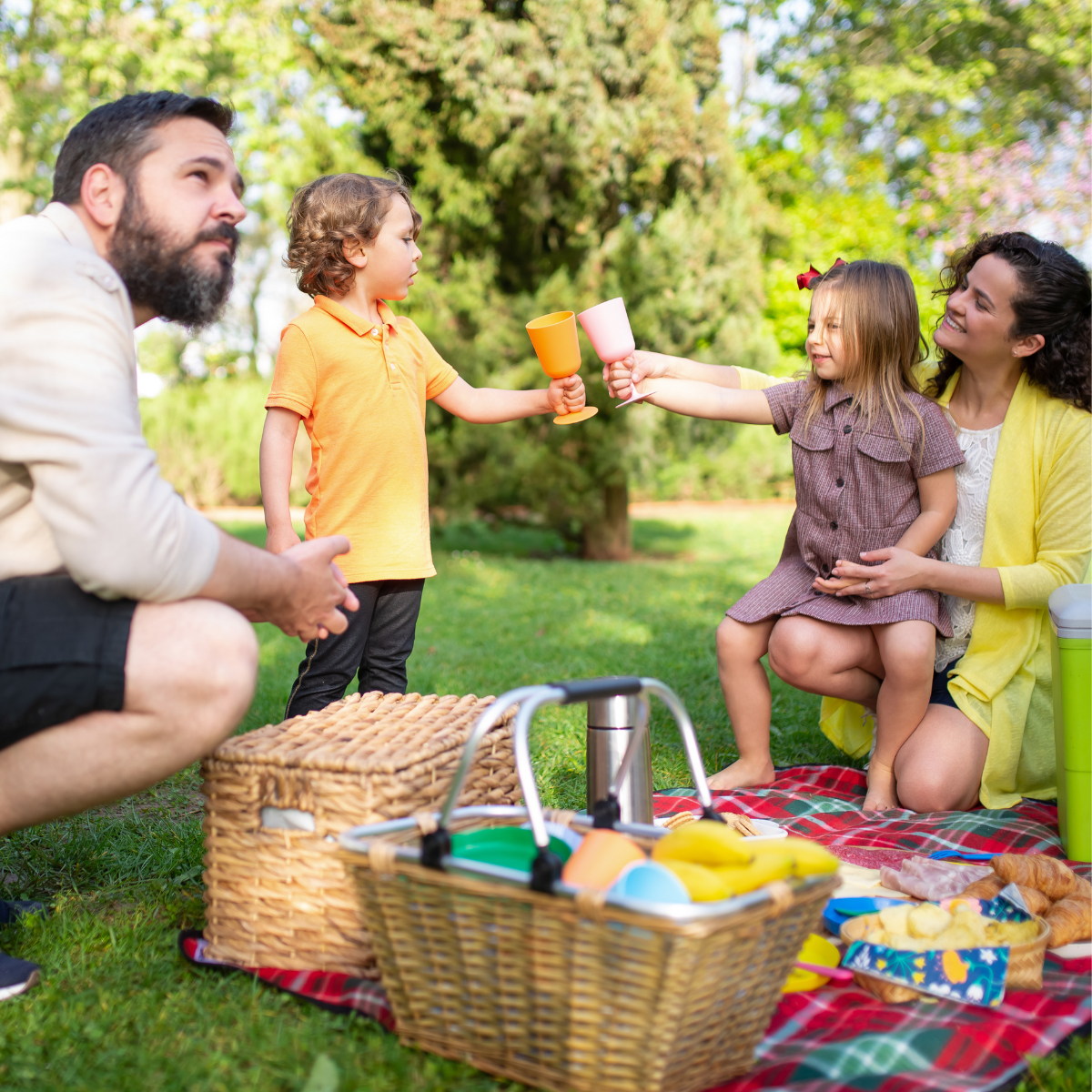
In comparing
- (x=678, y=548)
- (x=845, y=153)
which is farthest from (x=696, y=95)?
(x=845, y=153)

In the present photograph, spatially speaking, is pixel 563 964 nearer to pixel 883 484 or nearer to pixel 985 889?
pixel 985 889

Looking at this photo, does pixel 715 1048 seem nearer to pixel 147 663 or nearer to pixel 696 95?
pixel 147 663

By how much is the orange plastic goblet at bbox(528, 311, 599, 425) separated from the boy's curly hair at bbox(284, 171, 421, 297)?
0.70 metres

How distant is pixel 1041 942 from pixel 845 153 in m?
16.4

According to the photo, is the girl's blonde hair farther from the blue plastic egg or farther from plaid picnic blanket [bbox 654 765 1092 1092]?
the blue plastic egg

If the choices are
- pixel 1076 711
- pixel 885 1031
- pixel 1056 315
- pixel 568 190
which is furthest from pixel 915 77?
pixel 885 1031

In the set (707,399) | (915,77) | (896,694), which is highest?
(915,77)

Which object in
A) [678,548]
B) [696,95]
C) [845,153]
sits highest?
[845,153]

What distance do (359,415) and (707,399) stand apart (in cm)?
108

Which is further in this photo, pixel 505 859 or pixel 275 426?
pixel 275 426

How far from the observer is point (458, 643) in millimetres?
5363

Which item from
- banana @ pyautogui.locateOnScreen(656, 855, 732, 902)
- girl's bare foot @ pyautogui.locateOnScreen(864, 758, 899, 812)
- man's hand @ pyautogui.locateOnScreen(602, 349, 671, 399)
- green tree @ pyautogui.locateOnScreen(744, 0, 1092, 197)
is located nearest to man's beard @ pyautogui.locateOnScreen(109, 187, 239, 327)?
man's hand @ pyautogui.locateOnScreen(602, 349, 671, 399)

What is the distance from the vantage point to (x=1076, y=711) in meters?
2.39

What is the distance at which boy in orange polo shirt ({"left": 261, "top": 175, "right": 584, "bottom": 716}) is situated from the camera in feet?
9.30
